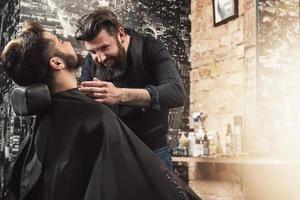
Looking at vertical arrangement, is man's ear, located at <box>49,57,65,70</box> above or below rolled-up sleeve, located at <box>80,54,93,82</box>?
below

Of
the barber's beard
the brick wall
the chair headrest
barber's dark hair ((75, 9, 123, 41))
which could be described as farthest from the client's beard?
the brick wall

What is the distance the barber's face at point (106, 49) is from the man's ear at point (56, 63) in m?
0.44

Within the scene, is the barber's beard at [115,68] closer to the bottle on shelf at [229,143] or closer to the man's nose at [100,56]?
the man's nose at [100,56]

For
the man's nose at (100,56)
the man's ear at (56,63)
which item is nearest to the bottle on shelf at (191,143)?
the man's nose at (100,56)

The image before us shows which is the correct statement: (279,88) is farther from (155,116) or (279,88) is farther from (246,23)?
(155,116)

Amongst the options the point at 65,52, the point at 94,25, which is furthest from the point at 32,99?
the point at 94,25

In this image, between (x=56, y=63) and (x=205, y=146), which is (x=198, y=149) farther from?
(x=56, y=63)

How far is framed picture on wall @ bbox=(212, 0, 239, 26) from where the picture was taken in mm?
3568

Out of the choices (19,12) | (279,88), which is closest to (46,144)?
(19,12)

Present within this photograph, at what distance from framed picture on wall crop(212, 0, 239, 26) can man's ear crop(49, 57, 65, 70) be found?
223 centimetres

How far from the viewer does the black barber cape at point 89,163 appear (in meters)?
1.46

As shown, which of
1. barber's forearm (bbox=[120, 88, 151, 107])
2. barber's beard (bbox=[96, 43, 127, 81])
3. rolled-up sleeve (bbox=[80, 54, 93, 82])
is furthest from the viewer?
rolled-up sleeve (bbox=[80, 54, 93, 82])

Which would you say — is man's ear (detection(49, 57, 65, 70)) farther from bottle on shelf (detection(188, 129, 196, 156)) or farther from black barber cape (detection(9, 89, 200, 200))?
bottle on shelf (detection(188, 129, 196, 156))

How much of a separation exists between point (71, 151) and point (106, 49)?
0.83 m
